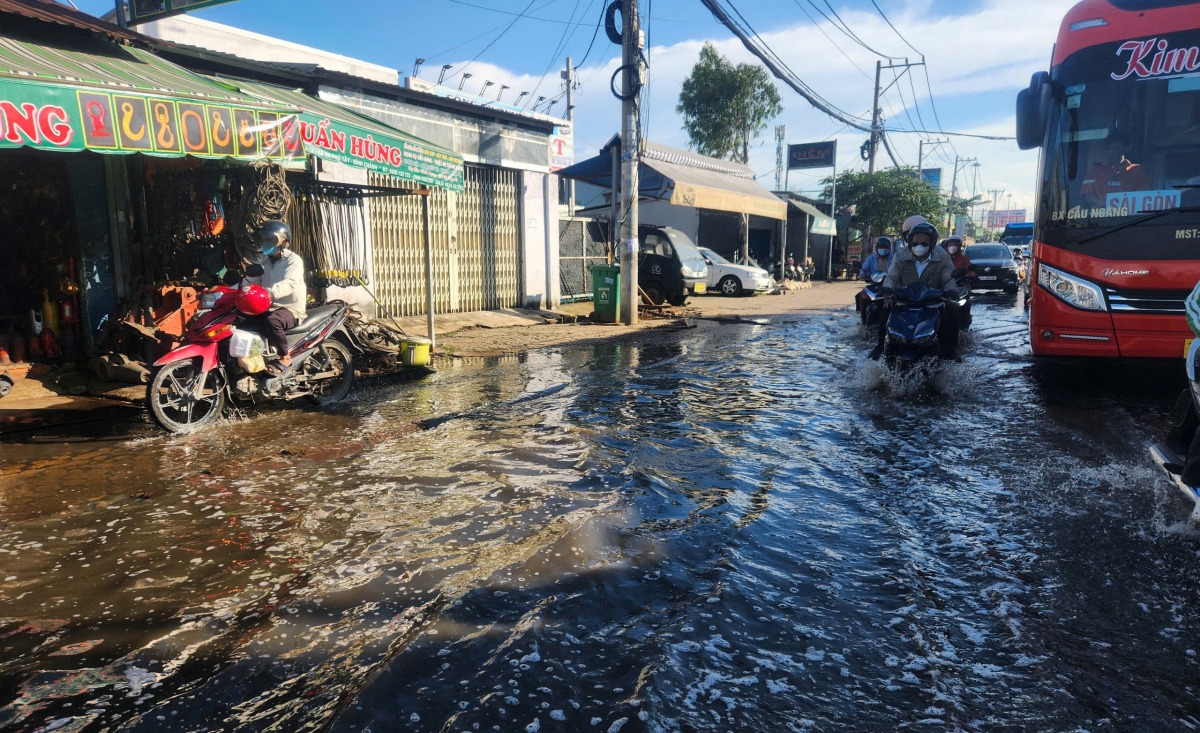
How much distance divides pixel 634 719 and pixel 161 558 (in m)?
2.54

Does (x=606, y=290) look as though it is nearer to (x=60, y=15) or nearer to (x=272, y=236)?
(x=272, y=236)

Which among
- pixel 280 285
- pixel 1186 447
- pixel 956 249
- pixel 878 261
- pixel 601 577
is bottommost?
pixel 601 577

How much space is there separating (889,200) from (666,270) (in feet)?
76.2

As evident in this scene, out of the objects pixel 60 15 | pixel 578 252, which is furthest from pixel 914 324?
pixel 578 252

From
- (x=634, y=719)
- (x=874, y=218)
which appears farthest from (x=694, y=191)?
(x=874, y=218)

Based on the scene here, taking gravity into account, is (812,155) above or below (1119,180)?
above

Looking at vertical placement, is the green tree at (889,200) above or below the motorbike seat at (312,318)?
above

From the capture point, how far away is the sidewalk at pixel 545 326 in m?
A: 11.4

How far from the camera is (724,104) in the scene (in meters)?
35.3

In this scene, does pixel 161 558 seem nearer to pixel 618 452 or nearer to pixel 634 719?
pixel 634 719

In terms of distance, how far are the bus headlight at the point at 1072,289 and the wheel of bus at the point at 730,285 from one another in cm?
1539

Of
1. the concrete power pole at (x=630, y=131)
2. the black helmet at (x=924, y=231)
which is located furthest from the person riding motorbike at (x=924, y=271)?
the concrete power pole at (x=630, y=131)

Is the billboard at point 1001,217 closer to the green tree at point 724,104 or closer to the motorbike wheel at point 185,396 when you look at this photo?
the green tree at point 724,104

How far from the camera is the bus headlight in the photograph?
21.4 feet
